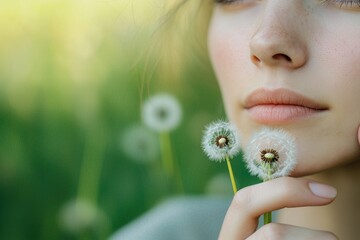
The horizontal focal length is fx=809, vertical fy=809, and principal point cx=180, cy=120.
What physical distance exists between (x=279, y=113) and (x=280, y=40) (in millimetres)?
121

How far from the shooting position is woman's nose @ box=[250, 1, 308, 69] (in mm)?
1254

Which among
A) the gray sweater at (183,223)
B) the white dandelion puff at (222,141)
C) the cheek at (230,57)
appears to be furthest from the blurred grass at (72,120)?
the white dandelion puff at (222,141)

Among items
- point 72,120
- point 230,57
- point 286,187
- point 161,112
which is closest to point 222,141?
point 286,187

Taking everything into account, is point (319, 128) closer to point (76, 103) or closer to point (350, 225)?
point (350, 225)

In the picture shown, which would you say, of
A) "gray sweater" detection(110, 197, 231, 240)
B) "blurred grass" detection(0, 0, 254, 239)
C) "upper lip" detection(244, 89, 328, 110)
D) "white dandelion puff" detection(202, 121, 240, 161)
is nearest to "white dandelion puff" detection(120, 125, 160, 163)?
"blurred grass" detection(0, 0, 254, 239)

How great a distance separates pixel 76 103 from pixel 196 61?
1.94 feet

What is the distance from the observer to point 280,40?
49.4 inches

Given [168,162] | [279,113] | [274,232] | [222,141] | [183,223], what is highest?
[168,162]

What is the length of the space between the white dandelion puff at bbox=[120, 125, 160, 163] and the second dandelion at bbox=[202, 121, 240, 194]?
1.21 metres

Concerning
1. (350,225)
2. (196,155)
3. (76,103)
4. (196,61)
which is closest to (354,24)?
(350,225)

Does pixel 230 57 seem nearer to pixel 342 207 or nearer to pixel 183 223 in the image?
pixel 342 207

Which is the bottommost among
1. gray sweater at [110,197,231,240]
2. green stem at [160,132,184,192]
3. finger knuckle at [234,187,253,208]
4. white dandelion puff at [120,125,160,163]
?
finger knuckle at [234,187,253,208]

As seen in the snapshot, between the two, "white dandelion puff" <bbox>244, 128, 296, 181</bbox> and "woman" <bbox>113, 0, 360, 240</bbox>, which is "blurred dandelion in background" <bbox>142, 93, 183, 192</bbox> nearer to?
"woman" <bbox>113, 0, 360, 240</bbox>

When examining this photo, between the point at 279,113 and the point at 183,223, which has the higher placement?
the point at 183,223
